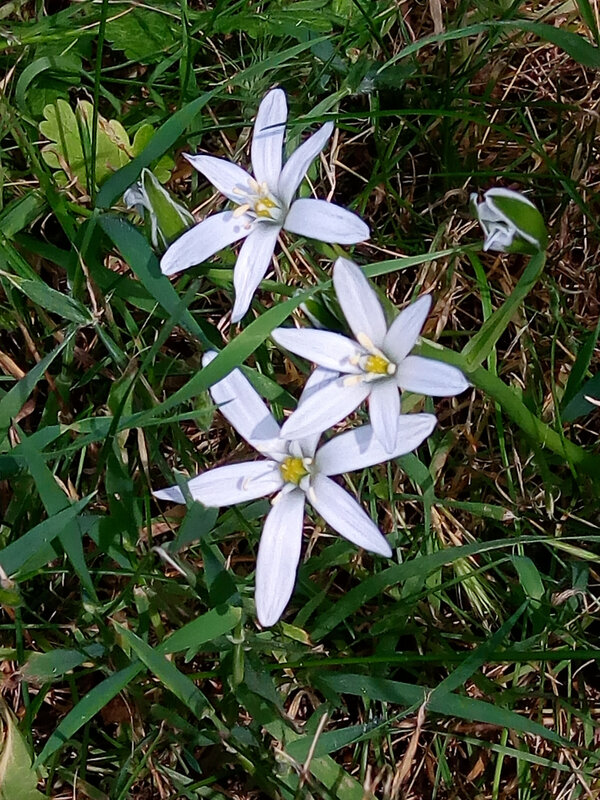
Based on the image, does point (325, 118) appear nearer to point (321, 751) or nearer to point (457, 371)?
point (457, 371)

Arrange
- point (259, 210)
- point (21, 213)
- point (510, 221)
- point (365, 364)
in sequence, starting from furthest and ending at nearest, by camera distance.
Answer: point (21, 213), point (259, 210), point (365, 364), point (510, 221)

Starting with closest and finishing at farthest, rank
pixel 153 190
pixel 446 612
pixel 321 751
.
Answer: pixel 153 190, pixel 321 751, pixel 446 612

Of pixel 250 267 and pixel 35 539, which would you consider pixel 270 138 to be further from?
pixel 35 539

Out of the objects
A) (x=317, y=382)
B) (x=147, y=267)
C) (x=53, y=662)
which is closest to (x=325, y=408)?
(x=317, y=382)

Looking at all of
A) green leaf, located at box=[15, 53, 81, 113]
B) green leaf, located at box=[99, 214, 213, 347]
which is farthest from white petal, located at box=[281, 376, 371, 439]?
green leaf, located at box=[15, 53, 81, 113]

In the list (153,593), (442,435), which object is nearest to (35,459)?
(153,593)
